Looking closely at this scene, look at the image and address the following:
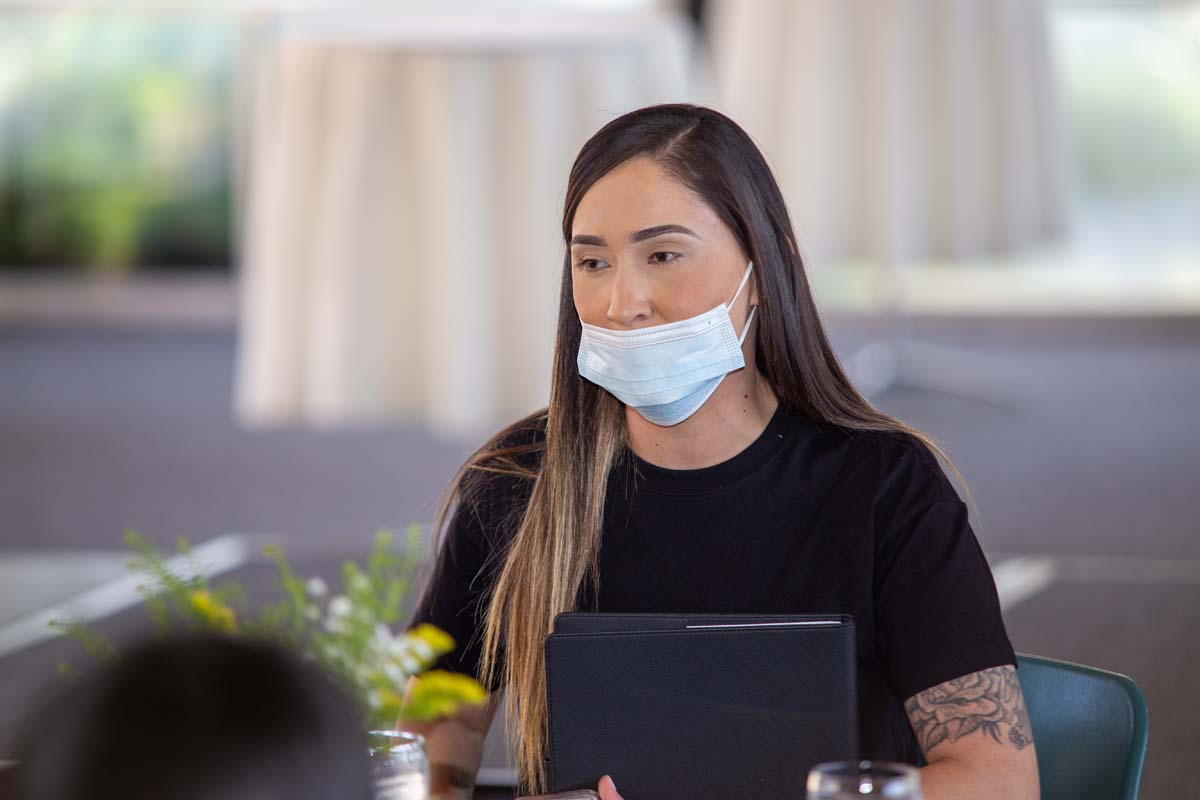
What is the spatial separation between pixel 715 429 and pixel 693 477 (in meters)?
0.09

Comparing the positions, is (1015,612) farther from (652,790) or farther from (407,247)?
(652,790)

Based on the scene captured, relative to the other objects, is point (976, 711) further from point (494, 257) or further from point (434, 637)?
point (494, 257)

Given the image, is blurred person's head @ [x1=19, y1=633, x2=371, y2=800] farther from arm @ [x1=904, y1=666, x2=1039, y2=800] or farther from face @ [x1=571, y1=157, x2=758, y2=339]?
face @ [x1=571, y1=157, x2=758, y2=339]

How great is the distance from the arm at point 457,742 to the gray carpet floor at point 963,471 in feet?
4.51

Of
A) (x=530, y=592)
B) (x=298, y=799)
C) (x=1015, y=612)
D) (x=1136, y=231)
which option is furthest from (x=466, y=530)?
(x=1136, y=231)

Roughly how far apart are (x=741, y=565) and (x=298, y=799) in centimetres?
121

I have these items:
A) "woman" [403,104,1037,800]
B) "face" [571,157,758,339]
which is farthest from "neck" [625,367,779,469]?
"face" [571,157,758,339]

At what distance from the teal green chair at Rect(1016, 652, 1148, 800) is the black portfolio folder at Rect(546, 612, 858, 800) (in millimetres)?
434

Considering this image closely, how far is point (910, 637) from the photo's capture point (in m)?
1.57

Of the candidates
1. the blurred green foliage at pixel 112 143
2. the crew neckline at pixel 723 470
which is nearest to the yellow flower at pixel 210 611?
the crew neckline at pixel 723 470

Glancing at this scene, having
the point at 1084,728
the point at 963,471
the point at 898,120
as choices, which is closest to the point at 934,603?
the point at 1084,728

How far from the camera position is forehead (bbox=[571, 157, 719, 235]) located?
1.68 metres

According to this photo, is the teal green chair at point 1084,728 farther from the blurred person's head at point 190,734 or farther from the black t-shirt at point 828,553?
the blurred person's head at point 190,734

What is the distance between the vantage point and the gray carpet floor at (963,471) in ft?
13.6
